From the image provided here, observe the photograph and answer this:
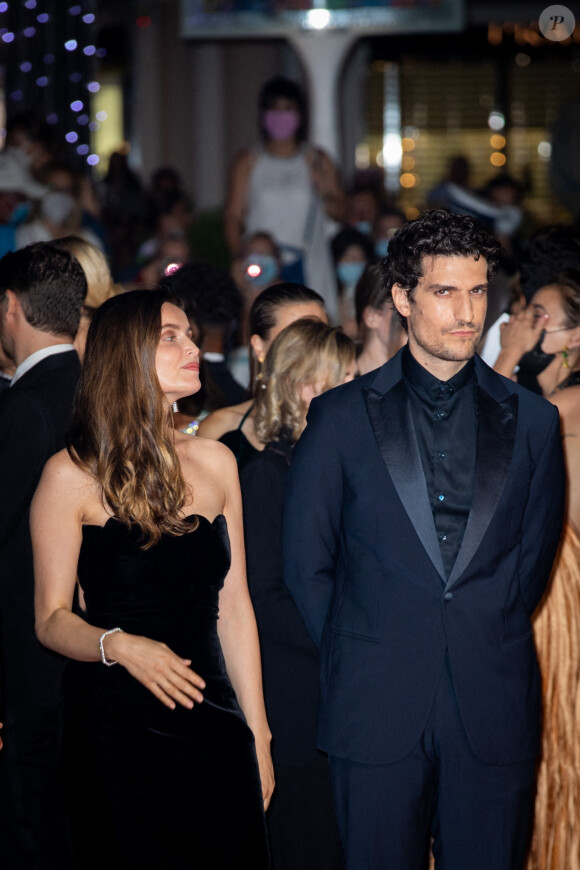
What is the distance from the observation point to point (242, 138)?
1512 centimetres

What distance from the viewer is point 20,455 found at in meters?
3.37

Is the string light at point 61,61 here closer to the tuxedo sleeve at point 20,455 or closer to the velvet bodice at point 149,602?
the tuxedo sleeve at point 20,455

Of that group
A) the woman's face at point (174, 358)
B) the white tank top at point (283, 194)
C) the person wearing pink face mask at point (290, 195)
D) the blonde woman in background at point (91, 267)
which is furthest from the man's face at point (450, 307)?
the white tank top at point (283, 194)

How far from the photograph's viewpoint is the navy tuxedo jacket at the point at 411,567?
2.77 m

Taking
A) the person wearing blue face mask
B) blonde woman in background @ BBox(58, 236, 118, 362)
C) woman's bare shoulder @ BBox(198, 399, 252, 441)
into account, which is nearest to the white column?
the person wearing blue face mask

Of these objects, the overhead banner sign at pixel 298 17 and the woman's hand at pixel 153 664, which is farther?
the overhead banner sign at pixel 298 17

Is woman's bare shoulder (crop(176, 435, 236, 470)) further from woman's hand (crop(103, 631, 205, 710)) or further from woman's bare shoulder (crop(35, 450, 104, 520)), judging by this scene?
woman's hand (crop(103, 631, 205, 710))

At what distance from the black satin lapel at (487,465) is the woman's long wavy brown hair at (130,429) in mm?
625

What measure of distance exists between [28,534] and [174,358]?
2.85 feet

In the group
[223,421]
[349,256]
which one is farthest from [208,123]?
[223,421]

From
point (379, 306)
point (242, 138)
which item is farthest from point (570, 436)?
point (242, 138)

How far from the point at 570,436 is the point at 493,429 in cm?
99

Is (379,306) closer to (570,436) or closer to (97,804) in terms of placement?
(570,436)

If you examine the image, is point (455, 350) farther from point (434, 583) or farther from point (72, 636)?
point (72, 636)
